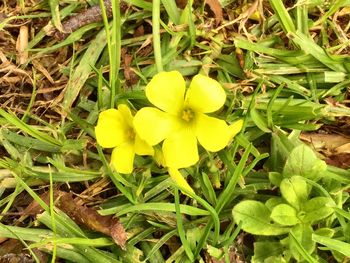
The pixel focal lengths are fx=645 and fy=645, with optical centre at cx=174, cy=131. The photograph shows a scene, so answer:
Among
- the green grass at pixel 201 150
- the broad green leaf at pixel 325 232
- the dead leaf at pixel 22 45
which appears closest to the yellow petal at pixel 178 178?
the green grass at pixel 201 150

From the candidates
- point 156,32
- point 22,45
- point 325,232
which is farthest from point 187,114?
point 22,45

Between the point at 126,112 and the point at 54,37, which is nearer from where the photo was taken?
the point at 126,112

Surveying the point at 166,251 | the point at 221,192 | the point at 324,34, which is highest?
the point at 324,34

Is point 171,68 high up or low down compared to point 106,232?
up

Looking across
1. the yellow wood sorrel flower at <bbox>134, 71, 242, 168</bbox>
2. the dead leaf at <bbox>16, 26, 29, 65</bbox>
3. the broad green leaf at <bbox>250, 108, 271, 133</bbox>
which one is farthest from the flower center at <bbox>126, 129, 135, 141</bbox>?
the dead leaf at <bbox>16, 26, 29, 65</bbox>

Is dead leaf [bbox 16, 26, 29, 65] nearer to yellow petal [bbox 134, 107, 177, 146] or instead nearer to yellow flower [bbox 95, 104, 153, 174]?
yellow flower [bbox 95, 104, 153, 174]

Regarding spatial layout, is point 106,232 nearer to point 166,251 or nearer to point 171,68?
point 166,251

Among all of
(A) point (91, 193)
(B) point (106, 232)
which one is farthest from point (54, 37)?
(B) point (106, 232)
